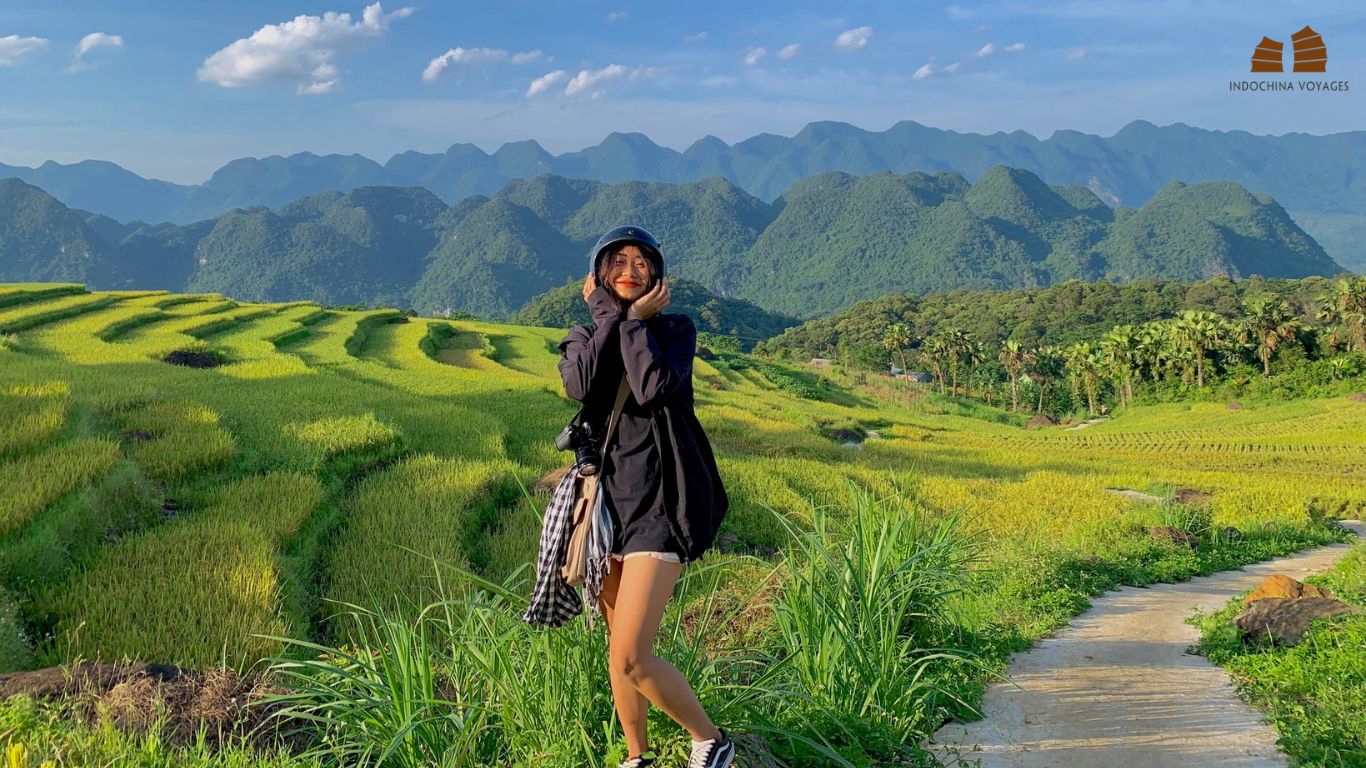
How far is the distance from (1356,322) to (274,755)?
178 feet

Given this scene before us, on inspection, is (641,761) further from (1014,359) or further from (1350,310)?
(1350,310)

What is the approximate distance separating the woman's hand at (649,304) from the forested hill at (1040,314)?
68662mm

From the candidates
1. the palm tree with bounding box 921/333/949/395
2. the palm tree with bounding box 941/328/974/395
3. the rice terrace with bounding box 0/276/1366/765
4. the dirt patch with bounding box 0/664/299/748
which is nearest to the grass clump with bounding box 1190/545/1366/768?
the rice terrace with bounding box 0/276/1366/765

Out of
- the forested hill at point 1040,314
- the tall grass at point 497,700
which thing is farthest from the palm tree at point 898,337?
the tall grass at point 497,700

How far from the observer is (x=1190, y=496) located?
13.2 meters

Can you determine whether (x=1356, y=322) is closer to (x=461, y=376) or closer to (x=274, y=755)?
(x=461, y=376)

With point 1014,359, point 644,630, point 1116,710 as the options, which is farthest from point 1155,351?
point 644,630

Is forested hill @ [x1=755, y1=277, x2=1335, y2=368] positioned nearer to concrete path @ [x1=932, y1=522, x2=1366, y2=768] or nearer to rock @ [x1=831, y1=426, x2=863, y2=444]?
rock @ [x1=831, y1=426, x2=863, y2=444]

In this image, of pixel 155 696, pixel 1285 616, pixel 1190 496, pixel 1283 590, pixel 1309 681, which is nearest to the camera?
pixel 155 696

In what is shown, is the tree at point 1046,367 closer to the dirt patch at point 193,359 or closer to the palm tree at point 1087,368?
the palm tree at point 1087,368

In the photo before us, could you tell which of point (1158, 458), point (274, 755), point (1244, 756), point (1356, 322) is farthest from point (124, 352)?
point (1356, 322)

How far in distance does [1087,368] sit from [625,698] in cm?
5569

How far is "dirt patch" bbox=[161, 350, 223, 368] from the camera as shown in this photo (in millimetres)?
16828

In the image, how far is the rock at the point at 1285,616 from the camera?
5.25m
